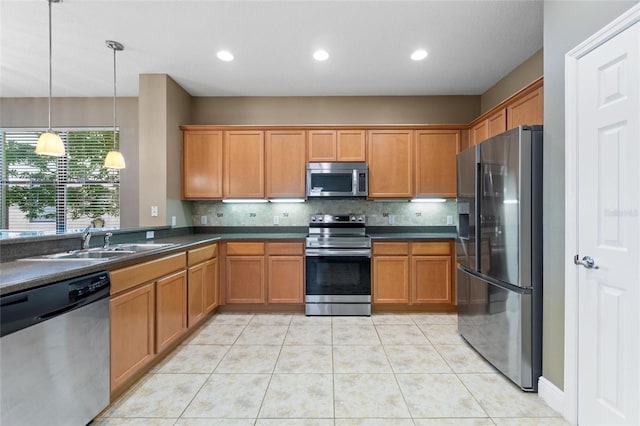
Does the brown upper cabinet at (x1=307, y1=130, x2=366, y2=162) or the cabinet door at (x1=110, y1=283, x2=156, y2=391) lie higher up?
the brown upper cabinet at (x1=307, y1=130, x2=366, y2=162)

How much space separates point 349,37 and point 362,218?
2162 mm

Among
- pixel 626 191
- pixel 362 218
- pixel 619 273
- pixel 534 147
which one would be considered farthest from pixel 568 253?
pixel 362 218

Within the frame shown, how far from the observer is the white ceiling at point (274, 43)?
91.1 inches

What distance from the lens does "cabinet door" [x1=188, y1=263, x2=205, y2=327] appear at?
9.18 feet

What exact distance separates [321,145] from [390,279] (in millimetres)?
1943

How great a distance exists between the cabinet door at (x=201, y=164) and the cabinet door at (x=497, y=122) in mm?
3319

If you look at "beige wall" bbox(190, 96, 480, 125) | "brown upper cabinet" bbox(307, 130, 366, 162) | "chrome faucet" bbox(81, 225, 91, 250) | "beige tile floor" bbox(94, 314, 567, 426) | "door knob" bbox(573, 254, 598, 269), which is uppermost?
"beige wall" bbox(190, 96, 480, 125)

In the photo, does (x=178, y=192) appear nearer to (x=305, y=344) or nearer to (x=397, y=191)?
(x=305, y=344)

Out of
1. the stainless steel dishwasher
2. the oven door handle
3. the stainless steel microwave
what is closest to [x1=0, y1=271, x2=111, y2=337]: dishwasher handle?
the stainless steel dishwasher

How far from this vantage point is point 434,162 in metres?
3.75

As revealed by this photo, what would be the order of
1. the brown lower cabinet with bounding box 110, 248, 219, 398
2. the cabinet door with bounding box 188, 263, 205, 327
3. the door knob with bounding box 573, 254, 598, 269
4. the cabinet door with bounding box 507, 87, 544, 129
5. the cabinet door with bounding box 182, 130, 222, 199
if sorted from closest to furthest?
the door knob with bounding box 573, 254, 598, 269, the brown lower cabinet with bounding box 110, 248, 219, 398, the cabinet door with bounding box 507, 87, 544, 129, the cabinet door with bounding box 188, 263, 205, 327, the cabinet door with bounding box 182, 130, 222, 199

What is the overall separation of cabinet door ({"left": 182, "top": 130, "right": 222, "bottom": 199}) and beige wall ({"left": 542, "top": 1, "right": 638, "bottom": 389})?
11.4 ft

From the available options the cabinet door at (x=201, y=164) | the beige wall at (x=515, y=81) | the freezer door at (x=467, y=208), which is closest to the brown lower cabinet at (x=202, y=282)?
the cabinet door at (x=201, y=164)

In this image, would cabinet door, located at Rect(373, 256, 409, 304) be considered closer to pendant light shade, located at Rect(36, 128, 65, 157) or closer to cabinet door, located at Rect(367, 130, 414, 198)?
cabinet door, located at Rect(367, 130, 414, 198)
